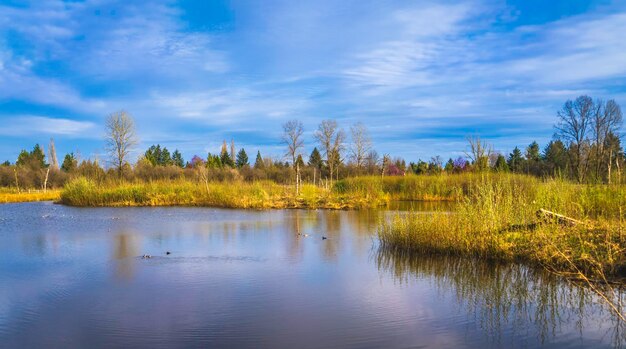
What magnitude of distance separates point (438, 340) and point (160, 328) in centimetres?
360

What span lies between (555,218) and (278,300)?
6.47 meters

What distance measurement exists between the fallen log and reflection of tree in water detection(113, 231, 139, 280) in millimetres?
8632

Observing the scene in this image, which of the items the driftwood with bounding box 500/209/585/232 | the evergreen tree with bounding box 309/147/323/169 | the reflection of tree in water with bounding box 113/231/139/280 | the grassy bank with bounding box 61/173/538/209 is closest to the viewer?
the reflection of tree in water with bounding box 113/231/139/280

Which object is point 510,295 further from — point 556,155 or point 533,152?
point 533,152

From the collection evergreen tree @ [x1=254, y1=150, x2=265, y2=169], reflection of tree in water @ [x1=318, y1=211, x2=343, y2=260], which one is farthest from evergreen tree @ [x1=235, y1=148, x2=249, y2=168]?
reflection of tree in water @ [x1=318, y1=211, x2=343, y2=260]

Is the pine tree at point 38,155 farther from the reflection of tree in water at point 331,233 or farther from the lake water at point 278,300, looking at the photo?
the lake water at point 278,300

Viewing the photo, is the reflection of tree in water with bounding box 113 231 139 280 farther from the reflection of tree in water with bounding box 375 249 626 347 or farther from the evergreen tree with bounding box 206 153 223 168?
the evergreen tree with bounding box 206 153 223 168

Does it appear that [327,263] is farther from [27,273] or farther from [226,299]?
[27,273]

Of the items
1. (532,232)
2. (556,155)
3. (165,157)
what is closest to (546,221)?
(532,232)

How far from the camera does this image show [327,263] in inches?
416

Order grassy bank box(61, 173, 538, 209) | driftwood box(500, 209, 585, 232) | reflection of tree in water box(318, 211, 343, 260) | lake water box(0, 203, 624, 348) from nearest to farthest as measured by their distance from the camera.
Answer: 1. lake water box(0, 203, 624, 348)
2. driftwood box(500, 209, 585, 232)
3. reflection of tree in water box(318, 211, 343, 260)
4. grassy bank box(61, 173, 538, 209)

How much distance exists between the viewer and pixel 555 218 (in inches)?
400

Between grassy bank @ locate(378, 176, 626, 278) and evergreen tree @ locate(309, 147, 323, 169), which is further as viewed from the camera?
evergreen tree @ locate(309, 147, 323, 169)

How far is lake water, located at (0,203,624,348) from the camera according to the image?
19.4 ft
